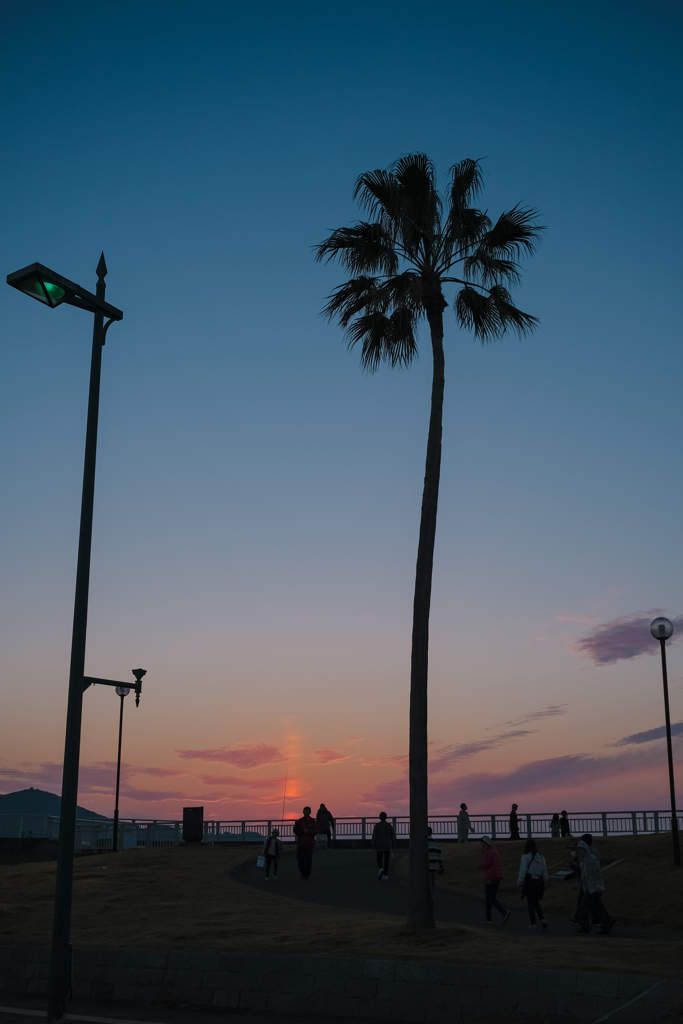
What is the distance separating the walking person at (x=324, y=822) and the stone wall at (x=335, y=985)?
69.7 ft

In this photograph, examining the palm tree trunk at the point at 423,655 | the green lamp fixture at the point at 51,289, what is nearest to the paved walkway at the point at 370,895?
the palm tree trunk at the point at 423,655

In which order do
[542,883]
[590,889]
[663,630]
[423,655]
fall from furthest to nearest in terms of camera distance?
1. [663,630]
2. [542,883]
3. [590,889]
4. [423,655]

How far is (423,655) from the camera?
17.9 metres

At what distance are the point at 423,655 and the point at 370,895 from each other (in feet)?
30.4

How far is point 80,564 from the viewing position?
41.9 feet

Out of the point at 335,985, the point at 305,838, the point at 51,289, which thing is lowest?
the point at 335,985

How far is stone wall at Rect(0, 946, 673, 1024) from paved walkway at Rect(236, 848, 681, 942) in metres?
4.74

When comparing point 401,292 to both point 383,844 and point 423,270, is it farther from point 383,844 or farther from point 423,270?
point 383,844

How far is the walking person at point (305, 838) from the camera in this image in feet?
87.2

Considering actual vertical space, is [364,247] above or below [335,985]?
above

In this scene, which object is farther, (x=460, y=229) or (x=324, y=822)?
(x=324, y=822)

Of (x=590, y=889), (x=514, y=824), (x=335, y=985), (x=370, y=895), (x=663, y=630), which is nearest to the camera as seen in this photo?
(x=335, y=985)

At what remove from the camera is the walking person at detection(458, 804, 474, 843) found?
37.4m

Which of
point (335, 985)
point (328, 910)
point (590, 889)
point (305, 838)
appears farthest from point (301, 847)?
point (335, 985)
